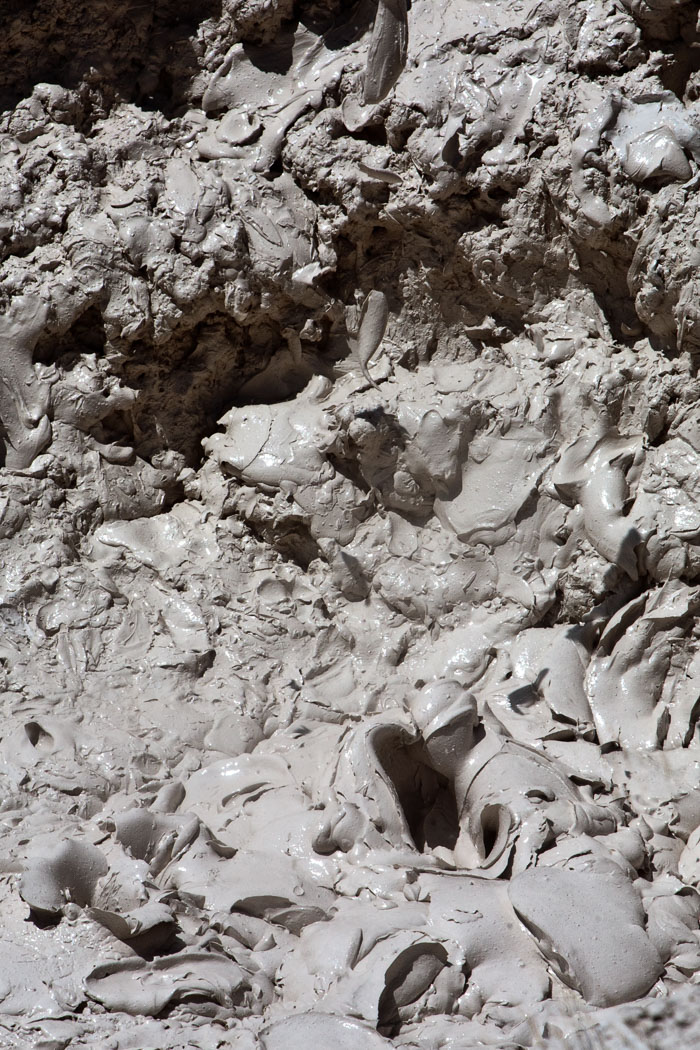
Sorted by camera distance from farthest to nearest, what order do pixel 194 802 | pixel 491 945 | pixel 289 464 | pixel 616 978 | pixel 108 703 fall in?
pixel 289 464 → pixel 108 703 → pixel 194 802 → pixel 491 945 → pixel 616 978

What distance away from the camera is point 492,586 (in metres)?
2.80

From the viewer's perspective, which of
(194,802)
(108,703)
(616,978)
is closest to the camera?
(616,978)

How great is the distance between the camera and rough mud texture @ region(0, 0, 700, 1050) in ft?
7.60

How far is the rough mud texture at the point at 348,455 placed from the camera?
232 centimetres

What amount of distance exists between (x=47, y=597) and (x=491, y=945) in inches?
58.7

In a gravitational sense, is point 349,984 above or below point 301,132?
below

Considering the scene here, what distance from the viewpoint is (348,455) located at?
2.92 m

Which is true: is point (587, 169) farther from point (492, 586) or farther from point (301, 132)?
point (492, 586)

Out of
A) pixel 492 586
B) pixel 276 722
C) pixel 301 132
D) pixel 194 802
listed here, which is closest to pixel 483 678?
pixel 492 586

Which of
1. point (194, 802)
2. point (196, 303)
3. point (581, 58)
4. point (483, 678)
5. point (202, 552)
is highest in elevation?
point (581, 58)

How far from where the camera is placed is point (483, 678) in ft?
8.81

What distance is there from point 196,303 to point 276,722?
3.94 ft

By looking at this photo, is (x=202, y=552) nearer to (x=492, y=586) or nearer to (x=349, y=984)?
(x=492, y=586)

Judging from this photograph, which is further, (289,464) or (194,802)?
(289,464)
